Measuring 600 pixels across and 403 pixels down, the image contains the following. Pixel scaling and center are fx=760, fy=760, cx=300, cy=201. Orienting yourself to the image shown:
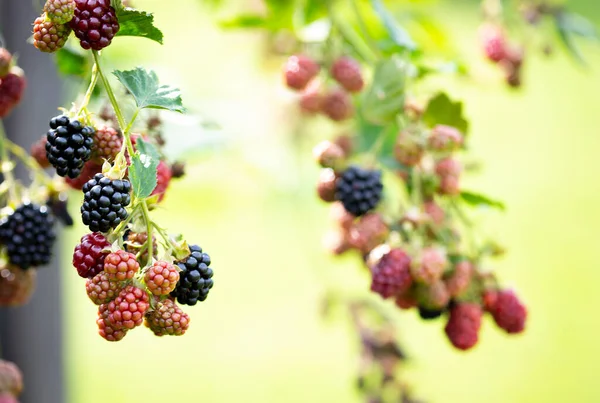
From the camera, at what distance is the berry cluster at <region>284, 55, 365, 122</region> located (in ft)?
4.52

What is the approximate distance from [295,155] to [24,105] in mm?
889

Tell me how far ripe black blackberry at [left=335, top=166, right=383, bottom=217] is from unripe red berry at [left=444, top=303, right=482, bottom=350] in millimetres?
237

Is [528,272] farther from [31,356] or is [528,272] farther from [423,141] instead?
[423,141]

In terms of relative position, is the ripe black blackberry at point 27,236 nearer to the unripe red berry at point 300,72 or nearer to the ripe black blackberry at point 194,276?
the ripe black blackberry at point 194,276

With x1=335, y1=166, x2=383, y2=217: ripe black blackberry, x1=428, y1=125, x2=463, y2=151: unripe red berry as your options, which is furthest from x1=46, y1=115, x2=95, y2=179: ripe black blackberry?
x1=428, y1=125, x2=463, y2=151: unripe red berry

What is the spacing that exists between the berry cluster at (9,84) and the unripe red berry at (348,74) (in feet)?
1.87

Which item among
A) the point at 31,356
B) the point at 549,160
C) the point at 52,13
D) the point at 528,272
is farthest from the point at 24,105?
the point at 549,160

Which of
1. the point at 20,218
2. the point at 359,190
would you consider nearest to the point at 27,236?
the point at 20,218

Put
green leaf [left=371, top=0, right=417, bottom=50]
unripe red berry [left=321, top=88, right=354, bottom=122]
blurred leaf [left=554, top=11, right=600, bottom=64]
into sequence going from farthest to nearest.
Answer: blurred leaf [left=554, top=11, right=600, bottom=64]
unripe red berry [left=321, top=88, right=354, bottom=122]
green leaf [left=371, top=0, right=417, bottom=50]

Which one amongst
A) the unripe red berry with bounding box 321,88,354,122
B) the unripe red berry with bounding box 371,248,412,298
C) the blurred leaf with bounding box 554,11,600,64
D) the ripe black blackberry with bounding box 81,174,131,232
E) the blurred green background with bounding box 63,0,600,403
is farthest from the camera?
the blurred green background with bounding box 63,0,600,403

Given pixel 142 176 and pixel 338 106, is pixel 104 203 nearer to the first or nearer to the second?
pixel 142 176

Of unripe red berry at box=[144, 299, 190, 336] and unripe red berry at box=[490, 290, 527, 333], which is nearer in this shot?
unripe red berry at box=[144, 299, 190, 336]

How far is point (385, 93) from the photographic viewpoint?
1201mm

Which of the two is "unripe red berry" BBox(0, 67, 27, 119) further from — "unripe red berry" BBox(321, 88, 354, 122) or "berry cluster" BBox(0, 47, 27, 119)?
"unripe red berry" BBox(321, 88, 354, 122)
